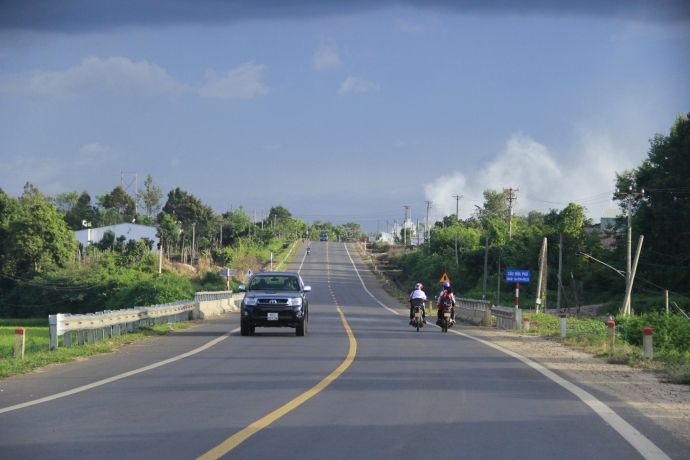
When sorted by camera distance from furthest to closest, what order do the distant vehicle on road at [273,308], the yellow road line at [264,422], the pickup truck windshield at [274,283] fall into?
1. the pickup truck windshield at [274,283]
2. the distant vehicle on road at [273,308]
3. the yellow road line at [264,422]

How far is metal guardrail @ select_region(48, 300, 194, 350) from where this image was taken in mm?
17188

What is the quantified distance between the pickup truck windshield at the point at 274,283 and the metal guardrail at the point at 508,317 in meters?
11.2

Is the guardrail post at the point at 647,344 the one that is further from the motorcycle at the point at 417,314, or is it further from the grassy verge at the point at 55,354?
the grassy verge at the point at 55,354

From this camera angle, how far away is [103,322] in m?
20.0

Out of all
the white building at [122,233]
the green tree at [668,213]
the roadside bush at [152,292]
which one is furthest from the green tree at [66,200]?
the green tree at [668,213]

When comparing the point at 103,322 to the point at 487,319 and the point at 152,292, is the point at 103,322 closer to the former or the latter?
the point at 487,319

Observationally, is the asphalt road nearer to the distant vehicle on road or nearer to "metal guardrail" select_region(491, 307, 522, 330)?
the distant vehicle on road

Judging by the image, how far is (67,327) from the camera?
17.5 metres

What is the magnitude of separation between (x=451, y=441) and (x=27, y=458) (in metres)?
4.11

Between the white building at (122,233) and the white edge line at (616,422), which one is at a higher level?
the white building at (122,233)

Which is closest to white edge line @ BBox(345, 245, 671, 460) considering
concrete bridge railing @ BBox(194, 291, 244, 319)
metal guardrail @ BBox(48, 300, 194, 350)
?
metal guardrail @ BBox(48, 300, 194, 350)

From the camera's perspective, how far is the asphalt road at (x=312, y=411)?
7.53 meters

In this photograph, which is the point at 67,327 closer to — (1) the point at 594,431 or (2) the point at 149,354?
(2) the point at 149,354

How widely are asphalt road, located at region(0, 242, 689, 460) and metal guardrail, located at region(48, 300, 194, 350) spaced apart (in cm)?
192
